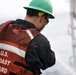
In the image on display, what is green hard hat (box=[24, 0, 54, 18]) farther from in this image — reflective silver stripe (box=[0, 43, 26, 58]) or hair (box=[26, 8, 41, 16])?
reflective silver stripe (box=[0, 43, 26, 58])

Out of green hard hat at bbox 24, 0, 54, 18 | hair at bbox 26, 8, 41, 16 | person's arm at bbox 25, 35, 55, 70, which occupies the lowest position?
person's arm at bbox 25, 35, 55, 70

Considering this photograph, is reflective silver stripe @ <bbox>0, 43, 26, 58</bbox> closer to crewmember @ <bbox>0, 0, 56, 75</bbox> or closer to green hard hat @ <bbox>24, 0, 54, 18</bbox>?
crewmember @ <bbox>0, 0, 56, 75</bbox>

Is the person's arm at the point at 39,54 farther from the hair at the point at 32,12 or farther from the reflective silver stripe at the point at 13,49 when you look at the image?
the hair at the point at 32,12

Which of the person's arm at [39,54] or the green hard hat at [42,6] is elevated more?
the green hard hat at [42,6]

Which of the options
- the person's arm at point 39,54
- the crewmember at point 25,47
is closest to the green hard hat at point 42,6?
the crewmember at point 25,47

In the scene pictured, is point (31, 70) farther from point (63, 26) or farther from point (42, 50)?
point (63, 26)

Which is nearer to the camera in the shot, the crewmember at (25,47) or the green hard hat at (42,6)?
the crewmember at (25,47)

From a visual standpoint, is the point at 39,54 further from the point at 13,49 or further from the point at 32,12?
the point at 32,12

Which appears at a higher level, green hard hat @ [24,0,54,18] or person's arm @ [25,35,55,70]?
green hard hat @ [24,0,54,18]

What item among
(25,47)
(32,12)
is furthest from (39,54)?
(32,12)

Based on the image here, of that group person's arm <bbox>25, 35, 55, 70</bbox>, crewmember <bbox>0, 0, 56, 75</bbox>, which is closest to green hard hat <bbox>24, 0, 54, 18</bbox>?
crewmember <bbox>0, 0, 56, 75</bbox>

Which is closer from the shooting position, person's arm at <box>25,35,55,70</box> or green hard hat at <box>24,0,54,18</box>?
person's arm at <box>25,35,55,70</box>

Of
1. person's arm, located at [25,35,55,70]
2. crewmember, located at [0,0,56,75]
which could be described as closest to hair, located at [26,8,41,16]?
crewmember, located at [0,0,56,75]

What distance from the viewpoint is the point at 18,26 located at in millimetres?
1887
